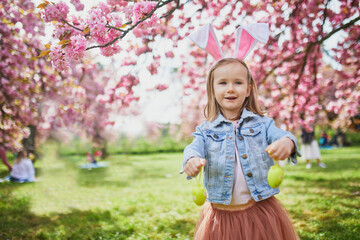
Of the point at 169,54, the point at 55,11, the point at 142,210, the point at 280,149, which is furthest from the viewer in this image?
the point at 169,54

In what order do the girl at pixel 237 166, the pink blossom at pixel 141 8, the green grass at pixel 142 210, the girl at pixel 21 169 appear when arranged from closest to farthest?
the girl at pixel 237 166, the pink blossom at pixel 141 8, the green grass at pixel 142 210, the girl at pixel 21 169

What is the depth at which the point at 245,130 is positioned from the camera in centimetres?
197

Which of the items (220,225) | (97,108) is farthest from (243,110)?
(97,108)

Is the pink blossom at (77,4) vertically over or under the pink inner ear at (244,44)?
over

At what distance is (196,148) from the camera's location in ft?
6.23

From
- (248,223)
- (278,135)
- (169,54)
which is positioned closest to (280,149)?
(278,135)

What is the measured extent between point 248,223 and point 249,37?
124 centimetres

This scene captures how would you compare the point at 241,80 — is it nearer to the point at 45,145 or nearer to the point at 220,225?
the point at 220,225

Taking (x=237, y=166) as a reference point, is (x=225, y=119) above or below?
above

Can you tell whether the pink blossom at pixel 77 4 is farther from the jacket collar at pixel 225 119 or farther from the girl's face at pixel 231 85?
the jacket collar at pixel 225 119

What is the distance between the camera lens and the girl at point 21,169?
30.6 ft

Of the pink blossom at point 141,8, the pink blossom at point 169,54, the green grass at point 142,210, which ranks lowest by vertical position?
the green grass at point 142,210

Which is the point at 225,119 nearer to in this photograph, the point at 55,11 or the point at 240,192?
the point at 240,192

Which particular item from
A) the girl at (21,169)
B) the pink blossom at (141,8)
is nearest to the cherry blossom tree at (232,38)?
the pink blossom at (141,8)
